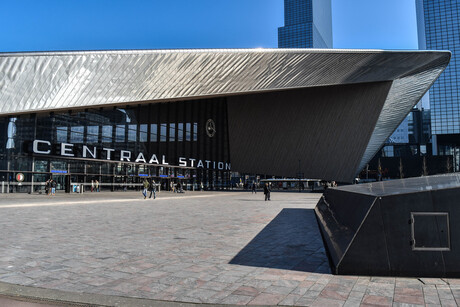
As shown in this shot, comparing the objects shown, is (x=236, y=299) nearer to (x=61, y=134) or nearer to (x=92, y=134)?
(x=61, y=134)

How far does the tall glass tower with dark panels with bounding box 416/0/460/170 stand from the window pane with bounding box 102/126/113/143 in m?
92.7

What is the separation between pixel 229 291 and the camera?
3934 millimetres

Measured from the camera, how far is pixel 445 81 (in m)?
97.2

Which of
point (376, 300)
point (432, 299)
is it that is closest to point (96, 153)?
point (376, 300)

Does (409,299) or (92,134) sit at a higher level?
(92,134)

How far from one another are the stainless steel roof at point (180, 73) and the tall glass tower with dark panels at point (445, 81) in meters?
63.8

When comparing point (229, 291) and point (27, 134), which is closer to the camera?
point (229, 291)

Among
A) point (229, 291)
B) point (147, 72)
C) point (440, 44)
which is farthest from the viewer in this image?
point (440, 44)

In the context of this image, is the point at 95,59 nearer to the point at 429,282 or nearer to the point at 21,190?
the point at 21,190

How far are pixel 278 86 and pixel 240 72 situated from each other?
4578 mm

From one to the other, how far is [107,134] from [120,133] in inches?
65.6

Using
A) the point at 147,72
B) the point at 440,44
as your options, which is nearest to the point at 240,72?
the point at 147,72

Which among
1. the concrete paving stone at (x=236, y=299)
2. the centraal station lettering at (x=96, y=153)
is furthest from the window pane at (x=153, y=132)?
the concrete paving stone at (x=236, y=299)

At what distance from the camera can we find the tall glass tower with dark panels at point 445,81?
95.0 meters
